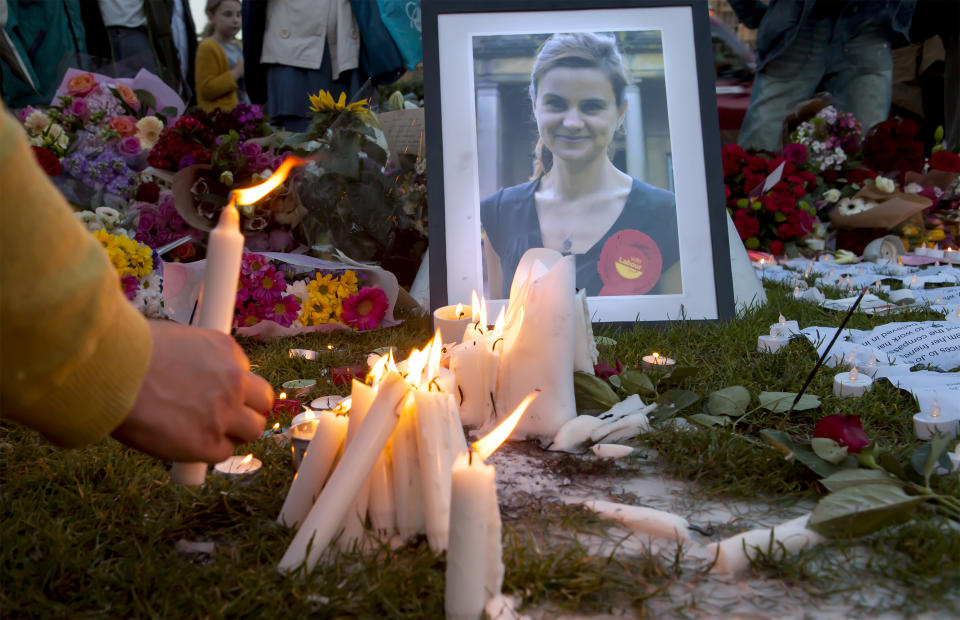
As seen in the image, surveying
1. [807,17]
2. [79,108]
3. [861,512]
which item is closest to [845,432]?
[861,512]

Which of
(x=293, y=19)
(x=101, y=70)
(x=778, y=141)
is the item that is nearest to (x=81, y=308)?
(x=101, y=70)

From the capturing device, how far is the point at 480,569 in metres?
0.86

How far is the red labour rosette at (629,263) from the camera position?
2391 mm

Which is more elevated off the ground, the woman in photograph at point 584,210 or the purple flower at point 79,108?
the purple flower at point 79,108

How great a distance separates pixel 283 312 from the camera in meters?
2.36

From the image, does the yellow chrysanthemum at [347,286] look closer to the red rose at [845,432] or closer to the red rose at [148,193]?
the red rose at [148,193]

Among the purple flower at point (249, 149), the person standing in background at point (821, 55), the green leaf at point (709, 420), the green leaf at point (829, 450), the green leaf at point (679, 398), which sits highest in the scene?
the person standing in background at point (821, 55)

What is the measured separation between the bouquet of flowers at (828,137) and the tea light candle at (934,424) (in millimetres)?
3257

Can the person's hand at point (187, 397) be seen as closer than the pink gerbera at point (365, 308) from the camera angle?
Yes

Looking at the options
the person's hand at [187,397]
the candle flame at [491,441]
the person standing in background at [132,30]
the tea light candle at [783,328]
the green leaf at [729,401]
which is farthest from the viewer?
the person standing in background at [132,30]

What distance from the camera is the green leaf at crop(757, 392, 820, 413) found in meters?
1.55

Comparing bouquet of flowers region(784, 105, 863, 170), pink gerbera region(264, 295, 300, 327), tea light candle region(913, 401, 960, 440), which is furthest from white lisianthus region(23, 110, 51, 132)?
bouquet of flowers region(784, 105, 863, 170)

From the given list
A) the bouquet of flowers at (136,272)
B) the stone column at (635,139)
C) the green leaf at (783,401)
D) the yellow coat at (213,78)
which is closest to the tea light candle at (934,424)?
the green leaf at (783,401)

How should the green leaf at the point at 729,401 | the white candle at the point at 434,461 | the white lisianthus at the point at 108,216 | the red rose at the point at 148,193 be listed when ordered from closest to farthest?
the white candle at the point at 434,461, the green leaf at the point at 729,401, the white lisianthus at the point at 108,216, the red rose at the point at 148,193
